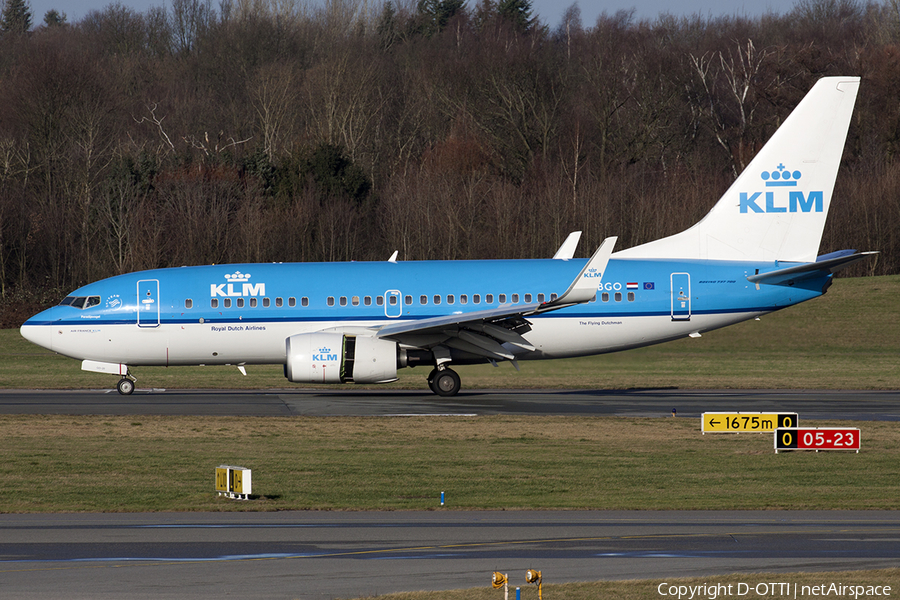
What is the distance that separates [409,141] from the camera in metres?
81.8

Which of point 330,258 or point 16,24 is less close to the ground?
point 16,24

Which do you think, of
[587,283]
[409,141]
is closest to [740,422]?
[587,283]

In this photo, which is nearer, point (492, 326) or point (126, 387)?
point (492, 326)

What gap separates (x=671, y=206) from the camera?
207 ft

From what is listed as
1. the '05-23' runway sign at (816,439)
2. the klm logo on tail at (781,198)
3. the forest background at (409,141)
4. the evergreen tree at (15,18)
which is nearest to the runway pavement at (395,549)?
the '05-23' runway sign at (816,439)

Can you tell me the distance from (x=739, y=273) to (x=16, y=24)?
119m

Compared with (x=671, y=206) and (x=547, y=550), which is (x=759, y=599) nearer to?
(x=547, y=550)

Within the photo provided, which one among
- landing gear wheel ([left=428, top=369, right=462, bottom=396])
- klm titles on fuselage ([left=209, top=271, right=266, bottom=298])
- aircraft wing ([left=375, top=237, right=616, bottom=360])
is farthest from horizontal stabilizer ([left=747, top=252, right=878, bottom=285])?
klm titles on fuselage ([left=209, top=271, right=266, bottom=298])

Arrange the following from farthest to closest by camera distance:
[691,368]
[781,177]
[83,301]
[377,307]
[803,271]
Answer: [691,368] < [781,177] < [83,301] < [377,307] < [803,271]

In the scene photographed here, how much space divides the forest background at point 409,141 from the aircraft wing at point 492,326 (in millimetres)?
31953

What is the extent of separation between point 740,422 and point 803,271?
8.82m

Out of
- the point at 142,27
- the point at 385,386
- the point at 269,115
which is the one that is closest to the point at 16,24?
the point at 142,27

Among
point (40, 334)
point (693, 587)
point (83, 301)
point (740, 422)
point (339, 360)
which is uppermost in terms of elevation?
point (83, 301)

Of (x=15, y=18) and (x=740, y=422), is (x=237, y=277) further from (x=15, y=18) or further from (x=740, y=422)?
(x=15, y=18)
